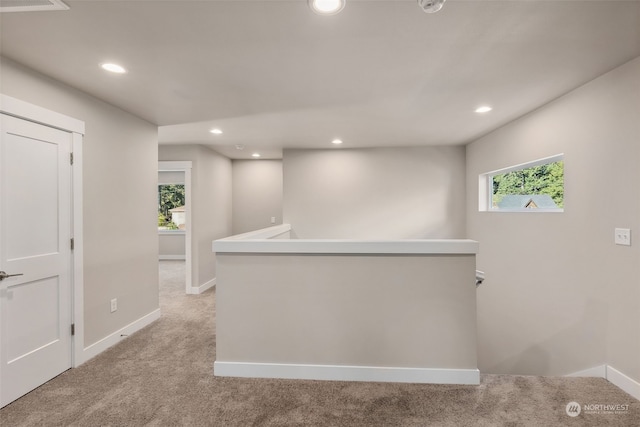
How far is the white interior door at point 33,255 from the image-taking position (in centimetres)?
197

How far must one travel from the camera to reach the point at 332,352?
2.16 meters

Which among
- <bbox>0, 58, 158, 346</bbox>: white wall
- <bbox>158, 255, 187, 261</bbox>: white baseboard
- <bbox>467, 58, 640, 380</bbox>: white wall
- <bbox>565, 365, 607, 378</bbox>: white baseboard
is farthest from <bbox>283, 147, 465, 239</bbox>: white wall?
<bbox>158, 255, 187, 261</bbox>: white baseboard

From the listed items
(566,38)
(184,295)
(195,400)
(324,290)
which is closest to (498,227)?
(566,38)

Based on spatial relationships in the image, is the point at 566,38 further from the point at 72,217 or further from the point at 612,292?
the point at 72,217

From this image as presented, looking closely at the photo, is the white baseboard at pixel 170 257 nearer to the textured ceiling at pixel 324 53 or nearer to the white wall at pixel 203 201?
the white wall at pixel 203 201

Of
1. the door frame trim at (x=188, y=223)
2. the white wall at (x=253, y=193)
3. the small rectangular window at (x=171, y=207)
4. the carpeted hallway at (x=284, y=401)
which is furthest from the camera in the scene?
the small rectangular window at (x=171, y=207)

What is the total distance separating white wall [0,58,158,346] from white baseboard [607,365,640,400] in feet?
13.8

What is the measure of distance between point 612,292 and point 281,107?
3218 millimetres

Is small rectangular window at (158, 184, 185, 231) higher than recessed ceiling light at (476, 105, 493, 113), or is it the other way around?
recessed ceiling light at (476, 105, 493, 113)

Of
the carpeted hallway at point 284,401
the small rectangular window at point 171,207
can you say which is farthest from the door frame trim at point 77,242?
the small rectangular window at point 171,207

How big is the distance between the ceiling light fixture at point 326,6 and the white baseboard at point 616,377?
306 cm

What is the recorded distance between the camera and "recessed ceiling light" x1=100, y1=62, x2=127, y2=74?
2.12 metres

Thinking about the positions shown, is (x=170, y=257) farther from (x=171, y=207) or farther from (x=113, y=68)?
(x=113, y=68)

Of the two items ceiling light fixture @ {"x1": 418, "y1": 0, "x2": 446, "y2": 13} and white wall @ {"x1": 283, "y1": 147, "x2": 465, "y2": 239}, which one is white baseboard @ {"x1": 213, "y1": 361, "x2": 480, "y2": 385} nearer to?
ceiling light fixture @ {"x1": 418, "y1": 0, "x2": 446, "y2": 13}
